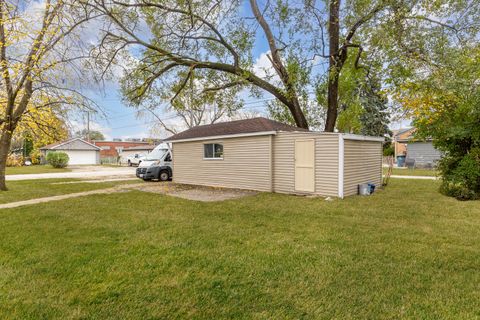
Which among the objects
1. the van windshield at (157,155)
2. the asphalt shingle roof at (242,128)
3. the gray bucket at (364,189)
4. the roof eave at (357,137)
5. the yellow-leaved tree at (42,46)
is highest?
the yellow-leaved tree at (42,46)

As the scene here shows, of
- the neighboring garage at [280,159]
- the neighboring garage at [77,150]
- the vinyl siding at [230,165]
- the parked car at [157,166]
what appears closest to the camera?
the neighboring garage at [280,159]

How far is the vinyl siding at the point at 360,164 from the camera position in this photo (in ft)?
30.4

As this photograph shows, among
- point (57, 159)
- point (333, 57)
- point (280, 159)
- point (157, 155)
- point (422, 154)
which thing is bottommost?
point (57, 159)

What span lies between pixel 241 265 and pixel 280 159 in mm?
6884

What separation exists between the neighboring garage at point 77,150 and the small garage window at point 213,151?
1305 inches

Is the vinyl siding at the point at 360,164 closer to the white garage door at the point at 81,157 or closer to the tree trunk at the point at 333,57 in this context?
the tree trunk at the point at 333,57

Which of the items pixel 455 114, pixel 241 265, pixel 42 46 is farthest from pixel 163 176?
pixel 455 114

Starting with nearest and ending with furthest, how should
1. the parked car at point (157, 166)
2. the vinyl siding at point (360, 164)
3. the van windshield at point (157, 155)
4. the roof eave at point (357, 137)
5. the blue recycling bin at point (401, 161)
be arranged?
the roof eave at point (357, 137)
the vinyl siding at point (360, 164)
the parked car at point (157, 166)
the van windshield at point (157, 155)
the blue recycling bin at point (401, 161)

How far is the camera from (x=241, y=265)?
3715 mm

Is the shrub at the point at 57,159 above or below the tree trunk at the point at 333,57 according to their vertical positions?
below

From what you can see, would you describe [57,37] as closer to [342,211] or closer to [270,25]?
[270,25]

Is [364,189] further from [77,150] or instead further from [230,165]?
[77,150]

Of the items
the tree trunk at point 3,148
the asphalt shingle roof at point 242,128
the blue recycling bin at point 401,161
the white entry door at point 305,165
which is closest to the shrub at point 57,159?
the tree trunk at point 3,148

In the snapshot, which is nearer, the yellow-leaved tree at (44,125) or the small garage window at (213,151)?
the yellow-leaved tree at (44,125)
